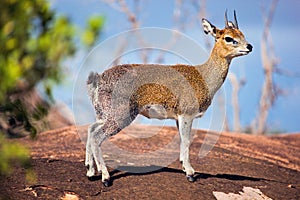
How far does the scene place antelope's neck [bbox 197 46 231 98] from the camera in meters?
9.11

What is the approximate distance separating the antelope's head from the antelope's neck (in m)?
0.07

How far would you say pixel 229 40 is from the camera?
29.2ft

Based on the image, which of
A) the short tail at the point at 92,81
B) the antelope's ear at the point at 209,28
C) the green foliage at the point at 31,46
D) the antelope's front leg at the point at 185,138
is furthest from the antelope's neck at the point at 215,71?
the green foliage at the point at 31,46

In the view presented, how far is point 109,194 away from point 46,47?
3.98 meters

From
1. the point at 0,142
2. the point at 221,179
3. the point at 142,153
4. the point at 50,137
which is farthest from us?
the point at 50,137

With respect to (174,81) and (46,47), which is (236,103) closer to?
(174,81)

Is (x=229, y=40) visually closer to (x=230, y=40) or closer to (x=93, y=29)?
(x=230, y=40)

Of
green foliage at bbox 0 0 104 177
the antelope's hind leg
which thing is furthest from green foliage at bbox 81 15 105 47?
the antelope's hind leg

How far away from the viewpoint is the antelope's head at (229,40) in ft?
28.9

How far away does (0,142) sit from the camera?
14.3 feet

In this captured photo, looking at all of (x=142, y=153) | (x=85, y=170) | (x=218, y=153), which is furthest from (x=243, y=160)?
(x=85, y=170)

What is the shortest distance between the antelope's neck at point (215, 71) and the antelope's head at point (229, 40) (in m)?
0.07

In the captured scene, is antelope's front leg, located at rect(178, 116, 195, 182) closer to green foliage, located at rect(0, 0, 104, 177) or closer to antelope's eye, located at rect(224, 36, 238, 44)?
antelope's eye, located at rect(224, 36, 238, 44)

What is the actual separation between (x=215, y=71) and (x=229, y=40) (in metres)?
0.55
